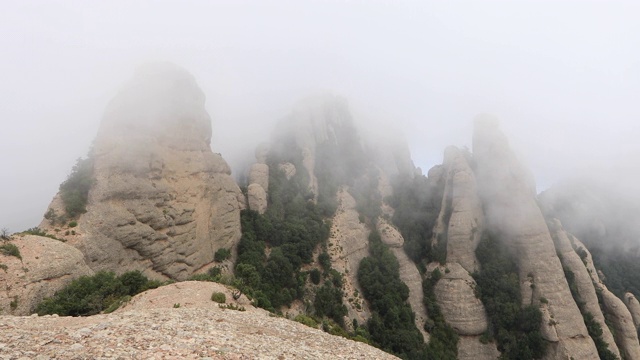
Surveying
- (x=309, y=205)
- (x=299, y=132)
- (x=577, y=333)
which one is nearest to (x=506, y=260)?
(x=577, y=333)

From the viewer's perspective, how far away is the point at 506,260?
47.9 metres

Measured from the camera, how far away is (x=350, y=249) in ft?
171

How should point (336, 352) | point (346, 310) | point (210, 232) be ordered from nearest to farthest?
point (336, 352), point (210, 232), point (346, 310)

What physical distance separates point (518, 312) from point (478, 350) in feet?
24.3

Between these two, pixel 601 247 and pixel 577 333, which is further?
pixel 601 247

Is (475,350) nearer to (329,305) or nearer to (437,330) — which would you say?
(437,330)

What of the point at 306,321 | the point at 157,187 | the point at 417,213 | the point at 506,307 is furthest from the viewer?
the point at 417,213

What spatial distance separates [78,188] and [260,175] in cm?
2827

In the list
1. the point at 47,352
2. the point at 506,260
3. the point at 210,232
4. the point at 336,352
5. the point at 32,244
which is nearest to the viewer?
the point at 47,352

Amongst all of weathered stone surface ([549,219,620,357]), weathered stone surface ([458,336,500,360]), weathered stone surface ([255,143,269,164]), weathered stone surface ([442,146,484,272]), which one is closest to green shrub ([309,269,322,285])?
weathered stone surface ([458,336,500,360])

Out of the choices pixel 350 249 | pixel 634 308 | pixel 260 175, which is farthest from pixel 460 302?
pixel 260 175

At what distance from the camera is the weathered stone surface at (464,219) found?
50.7 meters

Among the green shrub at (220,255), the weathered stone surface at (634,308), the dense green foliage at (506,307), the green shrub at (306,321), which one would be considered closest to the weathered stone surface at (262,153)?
the green shrub at (220,255)

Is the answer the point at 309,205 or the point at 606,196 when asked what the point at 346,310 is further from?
the point at 606,196
